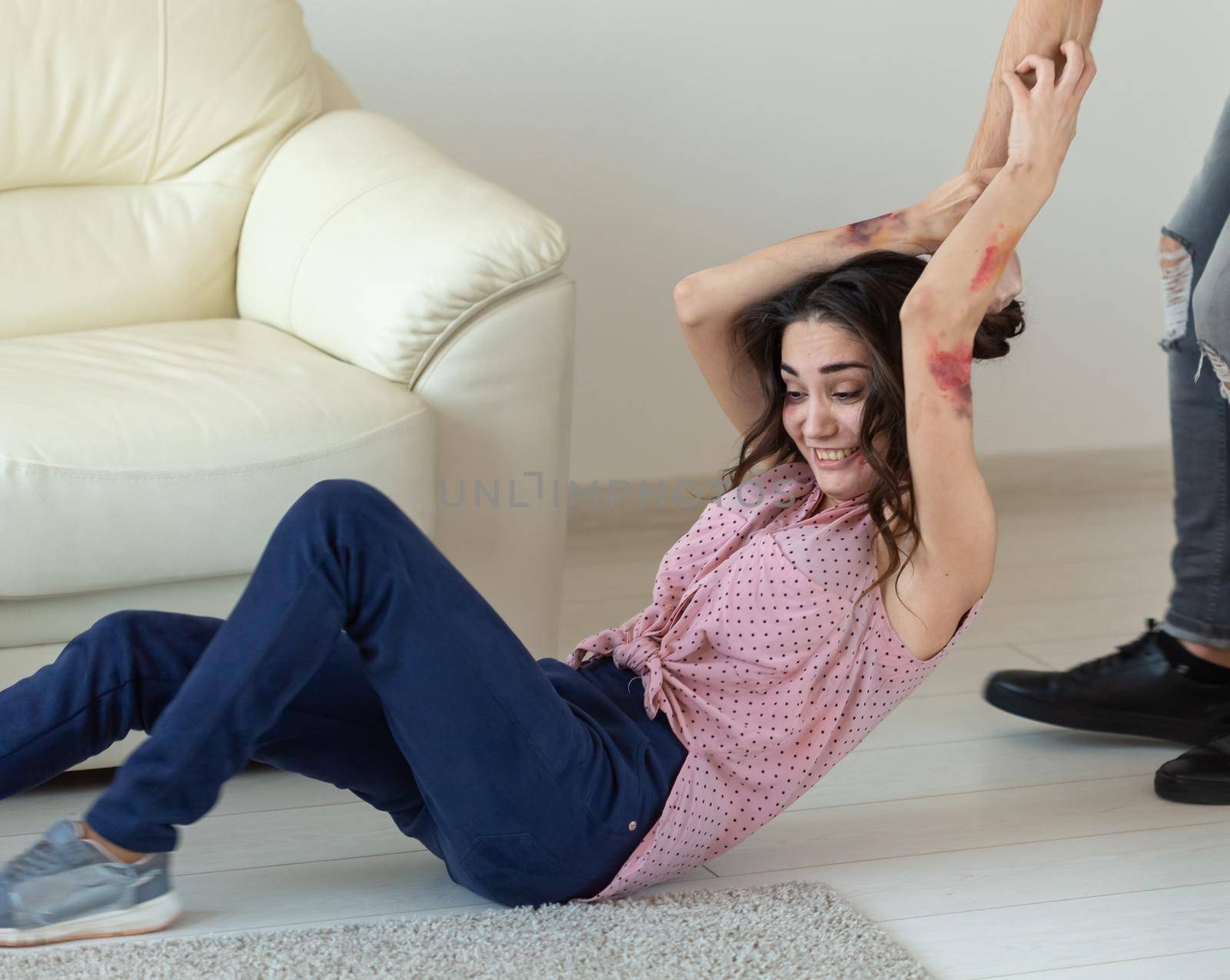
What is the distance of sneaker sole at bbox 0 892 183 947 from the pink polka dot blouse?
0.38 m

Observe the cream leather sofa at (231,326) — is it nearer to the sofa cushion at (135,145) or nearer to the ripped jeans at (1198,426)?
the sofa cushion at (135,145)

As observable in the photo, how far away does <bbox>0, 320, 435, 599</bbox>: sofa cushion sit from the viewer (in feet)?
4.86

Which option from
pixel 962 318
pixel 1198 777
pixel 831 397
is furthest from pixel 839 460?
pixel 1198 777

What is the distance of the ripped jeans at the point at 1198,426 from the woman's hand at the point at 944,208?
21.4 inches

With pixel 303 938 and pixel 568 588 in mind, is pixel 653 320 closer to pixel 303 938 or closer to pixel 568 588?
pixel 568 588

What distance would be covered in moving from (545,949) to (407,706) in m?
0.26

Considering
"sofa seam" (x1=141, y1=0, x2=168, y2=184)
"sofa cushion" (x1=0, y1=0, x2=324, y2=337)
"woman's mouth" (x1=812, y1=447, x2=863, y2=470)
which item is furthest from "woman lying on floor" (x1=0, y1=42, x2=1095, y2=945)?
"sofa seam" (x1=141, y1=0, x2=168, y2=184)

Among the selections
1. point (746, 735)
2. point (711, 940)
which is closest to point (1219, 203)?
point (746, 735)

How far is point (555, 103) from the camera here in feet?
8.34

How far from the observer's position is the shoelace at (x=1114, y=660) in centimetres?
183

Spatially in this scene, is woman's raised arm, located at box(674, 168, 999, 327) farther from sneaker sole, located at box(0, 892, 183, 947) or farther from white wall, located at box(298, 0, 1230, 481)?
white wall, located at box(298, 0, 1230, 481)

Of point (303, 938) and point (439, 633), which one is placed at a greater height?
point (439, 633)

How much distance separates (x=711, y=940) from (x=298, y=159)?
132 cm

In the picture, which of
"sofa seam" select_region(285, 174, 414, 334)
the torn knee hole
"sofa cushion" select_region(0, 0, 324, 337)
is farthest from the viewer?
"sofa cushion" select_region(0, 0, 324, 337)
